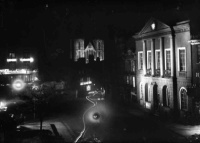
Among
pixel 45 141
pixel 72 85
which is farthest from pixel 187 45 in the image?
pixel 72 85

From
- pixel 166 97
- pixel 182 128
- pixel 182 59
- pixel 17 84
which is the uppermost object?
pixel 182 59

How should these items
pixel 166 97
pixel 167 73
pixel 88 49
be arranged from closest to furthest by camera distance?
pixel 167 73 → pixel 166 97 → pixel 88 49

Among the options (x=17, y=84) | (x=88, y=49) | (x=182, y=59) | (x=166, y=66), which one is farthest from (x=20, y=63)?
(x=182, y=59)

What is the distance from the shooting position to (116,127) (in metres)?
28.4

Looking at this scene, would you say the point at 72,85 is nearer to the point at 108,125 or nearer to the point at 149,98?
the point at 149,98

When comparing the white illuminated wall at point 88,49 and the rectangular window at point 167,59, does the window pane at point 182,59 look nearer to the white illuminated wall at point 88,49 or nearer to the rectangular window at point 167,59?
the rectangular window at point 167,59

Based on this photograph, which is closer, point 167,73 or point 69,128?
point 69,128

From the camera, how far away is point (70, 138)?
2417 cm

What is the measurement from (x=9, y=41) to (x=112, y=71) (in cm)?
2962

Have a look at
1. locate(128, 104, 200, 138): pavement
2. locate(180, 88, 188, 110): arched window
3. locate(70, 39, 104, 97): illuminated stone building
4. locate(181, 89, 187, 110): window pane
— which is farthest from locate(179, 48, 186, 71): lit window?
locate(70, 39, 104, 97): illuminated stone building

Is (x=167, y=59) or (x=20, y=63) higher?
(x=20, y=63)

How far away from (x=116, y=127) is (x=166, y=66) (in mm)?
11239

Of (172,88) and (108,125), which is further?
(172,88)

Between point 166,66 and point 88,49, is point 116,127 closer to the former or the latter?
point 166,66
